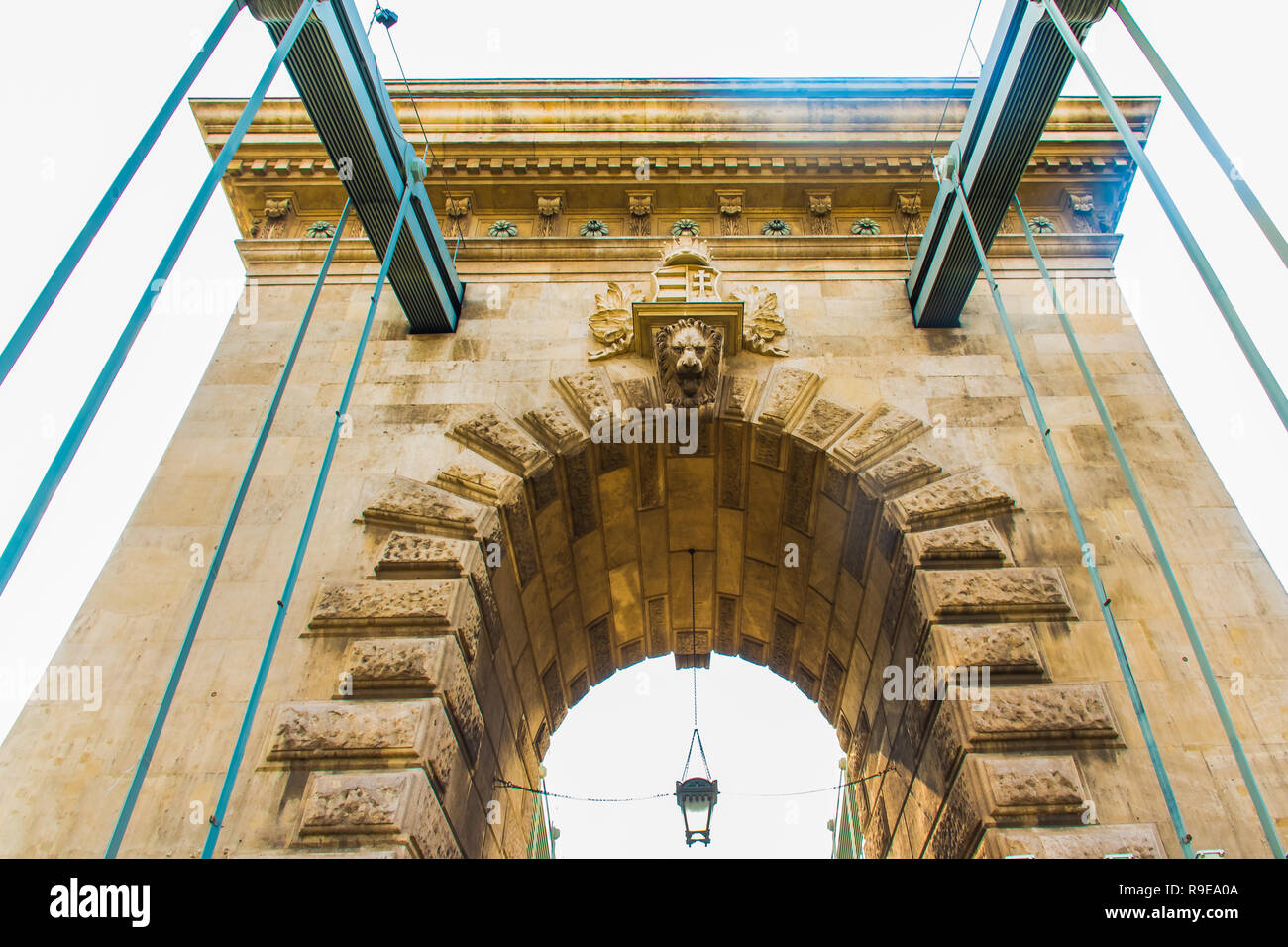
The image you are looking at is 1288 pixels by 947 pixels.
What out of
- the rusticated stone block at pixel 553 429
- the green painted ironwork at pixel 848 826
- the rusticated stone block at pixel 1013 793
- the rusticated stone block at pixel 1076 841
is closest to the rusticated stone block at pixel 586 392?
the rusticated stone block at pixel 553 429

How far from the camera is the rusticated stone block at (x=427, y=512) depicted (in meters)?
7.63

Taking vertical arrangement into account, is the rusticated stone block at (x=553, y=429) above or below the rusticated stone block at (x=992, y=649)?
above

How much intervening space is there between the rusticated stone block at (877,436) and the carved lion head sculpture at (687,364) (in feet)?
4.81

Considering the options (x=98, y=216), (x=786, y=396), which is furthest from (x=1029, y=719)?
(x=98, y=216)

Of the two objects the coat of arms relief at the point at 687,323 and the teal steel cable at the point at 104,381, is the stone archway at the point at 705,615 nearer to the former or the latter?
the coat of arms relief at the point at 687,323

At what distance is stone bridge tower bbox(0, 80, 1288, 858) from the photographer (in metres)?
6.20

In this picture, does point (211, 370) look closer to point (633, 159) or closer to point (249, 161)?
point (249, 161)

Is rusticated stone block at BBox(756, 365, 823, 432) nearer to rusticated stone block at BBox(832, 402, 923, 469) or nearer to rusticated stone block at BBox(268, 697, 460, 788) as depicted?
rusticated stone block at BBox(832, 402, 923, 469)

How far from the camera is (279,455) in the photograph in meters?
8.34

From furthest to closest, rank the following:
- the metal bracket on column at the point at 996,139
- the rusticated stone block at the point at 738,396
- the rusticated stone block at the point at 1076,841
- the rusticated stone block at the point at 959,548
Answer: the rusticated stone block at the point at 738,396, the rusticated stone block at the point at 959,548, the metal bracket on column at the point at 996,139, the rusticated stone block at the point at 1076,841

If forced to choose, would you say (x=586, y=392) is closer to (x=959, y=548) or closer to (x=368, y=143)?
(x=368, y=143)

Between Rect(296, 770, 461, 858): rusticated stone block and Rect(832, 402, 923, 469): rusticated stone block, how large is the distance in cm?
479
